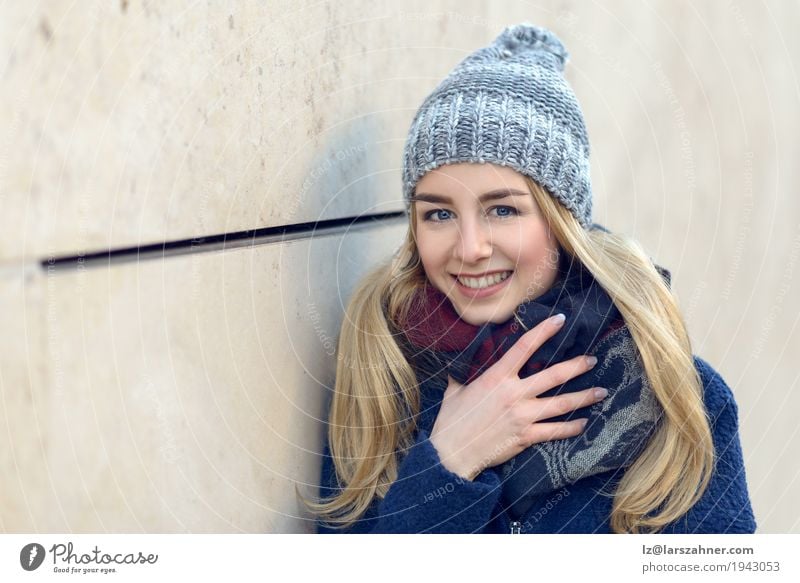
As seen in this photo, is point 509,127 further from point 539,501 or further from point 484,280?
point 539,501

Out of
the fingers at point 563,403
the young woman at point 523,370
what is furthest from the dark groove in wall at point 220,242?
the fingers at point 563,403

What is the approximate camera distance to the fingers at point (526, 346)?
1.05 metres

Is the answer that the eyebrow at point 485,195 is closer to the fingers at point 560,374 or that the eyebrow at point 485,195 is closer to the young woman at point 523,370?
the young woman at point 523,370

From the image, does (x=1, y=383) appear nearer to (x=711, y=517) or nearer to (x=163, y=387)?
(x=163, y=387)

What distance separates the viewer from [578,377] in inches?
42.3

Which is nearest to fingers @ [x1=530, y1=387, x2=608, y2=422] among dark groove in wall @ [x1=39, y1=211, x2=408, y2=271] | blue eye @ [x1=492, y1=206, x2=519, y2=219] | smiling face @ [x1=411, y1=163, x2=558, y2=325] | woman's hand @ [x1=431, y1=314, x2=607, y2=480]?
woman's hand @ [x1=431, y1=314, x2=607, y2=480]

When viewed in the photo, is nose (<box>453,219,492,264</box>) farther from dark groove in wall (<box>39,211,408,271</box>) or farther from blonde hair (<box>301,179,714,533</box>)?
dark groove in wall (<box>39,211,408,271</box>)

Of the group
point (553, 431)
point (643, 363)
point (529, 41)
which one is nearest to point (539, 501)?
point (553, 431)

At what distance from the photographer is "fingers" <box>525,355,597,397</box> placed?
105 centimetres

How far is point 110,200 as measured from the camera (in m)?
0.70
